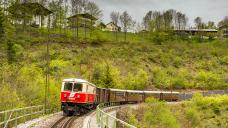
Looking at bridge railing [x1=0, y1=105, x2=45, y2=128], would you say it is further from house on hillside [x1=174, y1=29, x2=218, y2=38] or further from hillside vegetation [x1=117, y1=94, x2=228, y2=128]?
house on hillside [x1=174, y1=29, x2=218, y2=38]

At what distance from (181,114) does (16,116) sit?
42.5 m

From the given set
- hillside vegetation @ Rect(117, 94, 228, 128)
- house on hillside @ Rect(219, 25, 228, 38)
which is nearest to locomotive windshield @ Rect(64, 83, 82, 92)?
hillside vegetation @ Rect(117, 94, 228, 128)

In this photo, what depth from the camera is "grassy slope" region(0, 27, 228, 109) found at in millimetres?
80625

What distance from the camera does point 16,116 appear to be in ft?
88.2

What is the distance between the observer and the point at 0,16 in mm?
59438

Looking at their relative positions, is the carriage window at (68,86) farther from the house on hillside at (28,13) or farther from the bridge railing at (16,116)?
the house on hillside at (28,13)

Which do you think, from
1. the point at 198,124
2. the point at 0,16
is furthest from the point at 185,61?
the point at 0,16

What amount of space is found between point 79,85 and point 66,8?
251 feet

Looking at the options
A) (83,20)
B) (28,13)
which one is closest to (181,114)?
(28,13)

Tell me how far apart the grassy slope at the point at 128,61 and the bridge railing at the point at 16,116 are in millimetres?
27667

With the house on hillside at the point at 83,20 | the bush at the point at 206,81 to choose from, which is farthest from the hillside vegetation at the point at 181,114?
the house on hillside at the point at 83,20

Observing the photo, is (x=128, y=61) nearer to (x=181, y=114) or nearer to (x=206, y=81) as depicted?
(x=206, y=81)

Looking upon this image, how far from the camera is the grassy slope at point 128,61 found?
80.6 m

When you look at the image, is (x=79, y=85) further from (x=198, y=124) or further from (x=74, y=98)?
(x=198, y=124)
